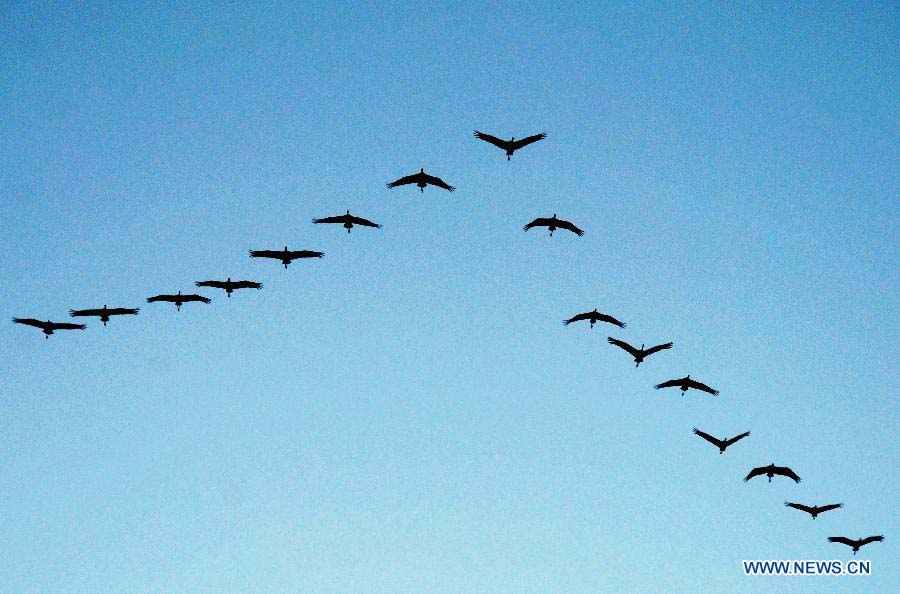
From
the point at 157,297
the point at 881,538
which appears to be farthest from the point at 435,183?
the point at 881,538

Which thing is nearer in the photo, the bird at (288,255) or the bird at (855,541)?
the bird at (288,255)

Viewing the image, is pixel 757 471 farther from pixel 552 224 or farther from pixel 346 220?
pixel 346 220

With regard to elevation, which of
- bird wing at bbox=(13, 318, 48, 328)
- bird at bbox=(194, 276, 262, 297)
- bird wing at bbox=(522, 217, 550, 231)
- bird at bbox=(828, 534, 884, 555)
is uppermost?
bird wing at bbox=(522, 217, 550, 231)

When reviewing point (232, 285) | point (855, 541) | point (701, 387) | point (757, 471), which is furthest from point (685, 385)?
point (232, 285)

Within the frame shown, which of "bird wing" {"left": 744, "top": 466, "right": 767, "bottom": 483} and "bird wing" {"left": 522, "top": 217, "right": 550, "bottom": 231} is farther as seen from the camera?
"bird wing" {"left": 744, "top": 466, "right": 767, "bottom": 483}

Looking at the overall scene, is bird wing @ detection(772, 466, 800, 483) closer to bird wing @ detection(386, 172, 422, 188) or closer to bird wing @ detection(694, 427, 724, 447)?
bird wing @ detection(694, 427, 724, 447)

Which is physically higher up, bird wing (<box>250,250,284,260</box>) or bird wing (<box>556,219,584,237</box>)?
bird wing (<box>556,219,584,237</box>)

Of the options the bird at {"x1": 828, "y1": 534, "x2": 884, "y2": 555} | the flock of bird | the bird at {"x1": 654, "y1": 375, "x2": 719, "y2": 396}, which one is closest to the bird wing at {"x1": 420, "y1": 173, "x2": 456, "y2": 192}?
the flock of bird

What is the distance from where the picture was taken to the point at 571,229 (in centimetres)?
8681

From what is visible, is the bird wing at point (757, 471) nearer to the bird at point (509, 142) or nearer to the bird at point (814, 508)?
the bird at point (814, 508)

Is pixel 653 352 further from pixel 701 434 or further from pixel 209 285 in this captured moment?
pixel 209 285

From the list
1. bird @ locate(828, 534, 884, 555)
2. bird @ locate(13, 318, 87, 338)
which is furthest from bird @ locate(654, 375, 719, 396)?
bird @ locate(13, 318, 87, 338)

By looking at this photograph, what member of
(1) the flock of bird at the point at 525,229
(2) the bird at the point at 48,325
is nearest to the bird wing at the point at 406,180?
(1) the flock of bird at the point at 525,229

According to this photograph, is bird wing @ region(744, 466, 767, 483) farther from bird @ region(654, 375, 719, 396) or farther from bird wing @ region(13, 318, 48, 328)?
bird wing @ region(13, 318, 48, 328)
